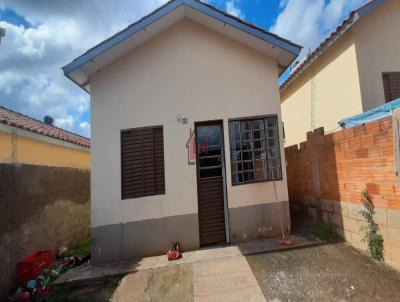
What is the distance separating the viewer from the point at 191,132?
628 centimetres

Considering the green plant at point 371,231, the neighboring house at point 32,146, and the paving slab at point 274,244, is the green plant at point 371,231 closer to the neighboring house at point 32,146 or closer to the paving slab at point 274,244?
the paving slab at point 274,244

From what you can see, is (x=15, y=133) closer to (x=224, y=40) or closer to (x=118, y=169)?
(x=118, y=169)

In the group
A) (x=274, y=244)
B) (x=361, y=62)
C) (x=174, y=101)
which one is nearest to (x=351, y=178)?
(x=274, y=244)

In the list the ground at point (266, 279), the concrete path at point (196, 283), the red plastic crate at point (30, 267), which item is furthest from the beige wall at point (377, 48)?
the red plastic crate at point (30, 267)

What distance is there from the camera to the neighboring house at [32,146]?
7.43 meters

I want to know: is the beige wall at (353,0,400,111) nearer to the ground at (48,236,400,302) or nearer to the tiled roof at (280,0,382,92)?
the tiled roof at (280,0,382,92)

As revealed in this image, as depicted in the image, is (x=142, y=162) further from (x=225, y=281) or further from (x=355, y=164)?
(x=355, y=164)

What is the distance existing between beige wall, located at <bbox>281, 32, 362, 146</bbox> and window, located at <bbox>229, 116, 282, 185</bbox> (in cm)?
269

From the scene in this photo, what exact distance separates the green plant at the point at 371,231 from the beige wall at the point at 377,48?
328cm

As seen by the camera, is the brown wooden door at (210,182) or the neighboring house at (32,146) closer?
the brown wooden door at (210,182)

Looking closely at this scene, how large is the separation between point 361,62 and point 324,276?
19.8 ft

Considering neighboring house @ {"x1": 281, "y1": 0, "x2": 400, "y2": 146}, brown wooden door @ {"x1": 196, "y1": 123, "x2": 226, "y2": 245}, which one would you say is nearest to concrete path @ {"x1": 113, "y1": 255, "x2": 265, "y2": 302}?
brown wooden door @ {"x1": 196, "y1": 123, "x2": 226, "y2": 245}

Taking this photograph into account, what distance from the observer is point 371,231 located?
451 cm

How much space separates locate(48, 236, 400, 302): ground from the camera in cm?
371
